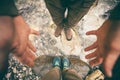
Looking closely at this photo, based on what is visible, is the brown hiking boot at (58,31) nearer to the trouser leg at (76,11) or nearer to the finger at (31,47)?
the trouser leg at (76,11)

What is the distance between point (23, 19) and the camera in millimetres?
2129

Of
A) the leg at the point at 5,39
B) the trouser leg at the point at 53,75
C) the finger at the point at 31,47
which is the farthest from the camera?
the finger at the point at 31,47

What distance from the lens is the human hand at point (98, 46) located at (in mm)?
2006

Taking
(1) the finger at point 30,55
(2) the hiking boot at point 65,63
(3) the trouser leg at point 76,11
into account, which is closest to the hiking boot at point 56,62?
(2) the hiking boot at point 65,63

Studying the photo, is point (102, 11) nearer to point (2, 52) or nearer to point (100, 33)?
point (100, 33)

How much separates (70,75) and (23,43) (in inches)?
16.2

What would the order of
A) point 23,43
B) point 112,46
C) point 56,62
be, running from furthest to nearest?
point 56,62 < point 23,43 < point 112,46

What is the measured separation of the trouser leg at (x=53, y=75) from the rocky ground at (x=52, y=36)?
2.3 inches

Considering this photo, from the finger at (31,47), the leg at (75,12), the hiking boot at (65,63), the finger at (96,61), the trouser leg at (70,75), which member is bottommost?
the trouser leg at (70,75)

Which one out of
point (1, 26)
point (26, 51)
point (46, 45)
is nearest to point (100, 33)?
point (46, 45)

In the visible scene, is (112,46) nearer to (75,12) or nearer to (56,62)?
(75,12)

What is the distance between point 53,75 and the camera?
1.97 meters

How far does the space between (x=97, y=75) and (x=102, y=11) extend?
512 mm

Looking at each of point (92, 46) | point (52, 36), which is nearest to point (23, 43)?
point (52, 36)
